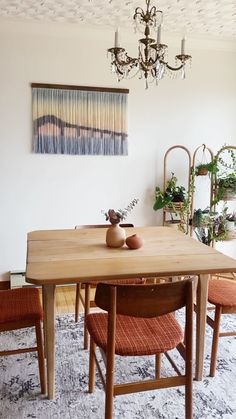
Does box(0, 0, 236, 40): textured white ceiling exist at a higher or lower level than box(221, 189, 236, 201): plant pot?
higher

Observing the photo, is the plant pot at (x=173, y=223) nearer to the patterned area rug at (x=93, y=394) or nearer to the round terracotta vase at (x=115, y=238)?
the patterned area rug at (x=93, y=394)

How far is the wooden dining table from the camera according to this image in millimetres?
1678

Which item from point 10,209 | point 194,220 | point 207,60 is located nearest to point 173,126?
point 207,60

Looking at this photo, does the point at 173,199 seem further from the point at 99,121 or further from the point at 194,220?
the point at 99,121

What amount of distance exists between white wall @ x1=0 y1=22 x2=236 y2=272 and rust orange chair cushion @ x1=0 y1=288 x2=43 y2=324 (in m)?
1.42

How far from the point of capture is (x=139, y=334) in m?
1.70

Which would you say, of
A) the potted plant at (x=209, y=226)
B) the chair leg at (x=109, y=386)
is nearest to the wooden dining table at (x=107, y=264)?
the chair leg at (x=109, y=386)

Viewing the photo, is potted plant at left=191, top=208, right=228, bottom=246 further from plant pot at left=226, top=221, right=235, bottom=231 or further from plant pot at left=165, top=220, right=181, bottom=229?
plant pot at left=165, top=220, right=181, bottom=229

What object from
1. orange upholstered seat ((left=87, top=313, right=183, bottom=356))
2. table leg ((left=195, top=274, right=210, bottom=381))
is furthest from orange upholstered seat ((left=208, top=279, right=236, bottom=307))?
orange upholstered seat ((left=87, top=313, right=183, bottom=356))

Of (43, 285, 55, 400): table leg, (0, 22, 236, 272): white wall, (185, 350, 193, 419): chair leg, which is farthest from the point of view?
(0, 22, 236, 272): white wall

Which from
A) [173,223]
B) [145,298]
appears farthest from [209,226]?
[145,298]

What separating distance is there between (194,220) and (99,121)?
53.6 inches

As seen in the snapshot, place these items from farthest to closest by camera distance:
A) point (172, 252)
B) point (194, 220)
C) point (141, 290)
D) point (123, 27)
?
point (194, 220) → point (123, 27) → point (172, 252) → point (141, 290)

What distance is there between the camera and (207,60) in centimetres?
371
